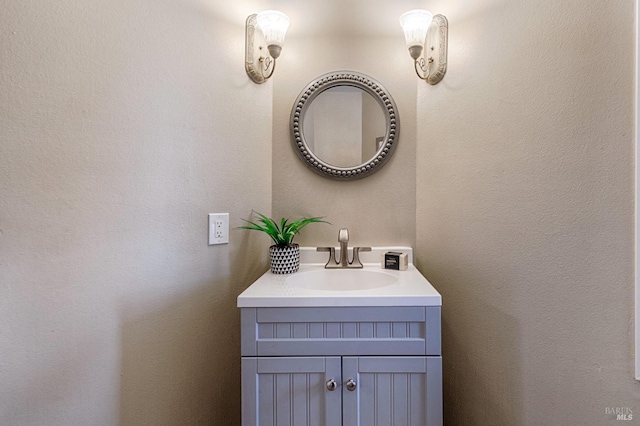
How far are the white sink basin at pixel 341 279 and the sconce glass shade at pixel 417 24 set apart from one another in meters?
0.95

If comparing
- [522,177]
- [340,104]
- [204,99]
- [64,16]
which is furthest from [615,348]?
[64,16]

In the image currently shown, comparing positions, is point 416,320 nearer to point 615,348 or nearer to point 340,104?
point 615,348

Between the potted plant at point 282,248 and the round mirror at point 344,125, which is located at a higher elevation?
the round mirror at point 344,125

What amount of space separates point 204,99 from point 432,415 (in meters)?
1.27

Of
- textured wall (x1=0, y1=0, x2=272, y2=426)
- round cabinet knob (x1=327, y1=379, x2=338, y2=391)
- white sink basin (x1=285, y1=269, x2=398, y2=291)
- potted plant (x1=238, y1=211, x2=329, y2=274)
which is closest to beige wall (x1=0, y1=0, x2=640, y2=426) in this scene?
textured wall (x1=0, y1=0, x2=272, y2=426)

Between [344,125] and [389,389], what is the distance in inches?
41.9

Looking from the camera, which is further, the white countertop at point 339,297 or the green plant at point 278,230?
the green plant at point 278,230

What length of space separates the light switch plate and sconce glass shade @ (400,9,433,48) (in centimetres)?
102

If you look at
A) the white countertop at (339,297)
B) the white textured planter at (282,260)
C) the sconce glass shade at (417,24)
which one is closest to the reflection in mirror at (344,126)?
the sconce glass shade at (417,24)

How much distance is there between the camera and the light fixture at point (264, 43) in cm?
119

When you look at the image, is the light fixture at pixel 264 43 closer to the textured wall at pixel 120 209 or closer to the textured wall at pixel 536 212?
the textured wall at pixel 120 209

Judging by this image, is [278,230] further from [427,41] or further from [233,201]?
[427,41]

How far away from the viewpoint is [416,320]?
0.88m

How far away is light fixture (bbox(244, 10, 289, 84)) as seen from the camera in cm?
119
